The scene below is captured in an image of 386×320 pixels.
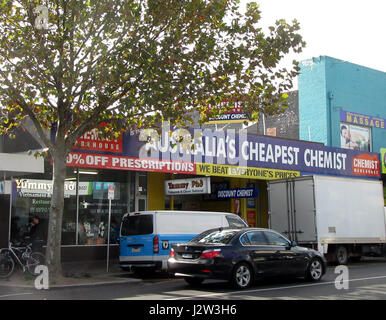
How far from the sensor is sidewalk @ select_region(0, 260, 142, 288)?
45.8ft

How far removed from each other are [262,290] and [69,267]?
867 cm

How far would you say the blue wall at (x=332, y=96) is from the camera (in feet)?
105

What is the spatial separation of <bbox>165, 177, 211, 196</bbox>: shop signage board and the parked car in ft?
20.6

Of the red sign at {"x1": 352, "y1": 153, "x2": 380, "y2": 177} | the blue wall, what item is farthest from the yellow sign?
the blue wall

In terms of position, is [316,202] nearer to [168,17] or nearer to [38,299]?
[168,17]

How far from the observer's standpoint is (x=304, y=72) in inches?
1305

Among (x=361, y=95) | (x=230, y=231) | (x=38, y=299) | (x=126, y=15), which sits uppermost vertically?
(x=361, y=95)

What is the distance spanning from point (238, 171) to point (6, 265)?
10.2 m

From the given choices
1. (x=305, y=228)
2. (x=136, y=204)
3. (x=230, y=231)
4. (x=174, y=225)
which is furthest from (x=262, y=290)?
(x=136, y=204)

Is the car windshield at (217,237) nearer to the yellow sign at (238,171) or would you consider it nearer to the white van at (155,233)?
the white van at (155,233)

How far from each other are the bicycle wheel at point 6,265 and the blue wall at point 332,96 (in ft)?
70.7

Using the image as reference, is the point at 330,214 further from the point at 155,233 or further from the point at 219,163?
the point at 155,233

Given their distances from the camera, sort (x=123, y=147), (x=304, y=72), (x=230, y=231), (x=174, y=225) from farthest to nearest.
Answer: (x=304, y=72), (x=123, y=147), (x=174, y=225), (x=230, y=231)

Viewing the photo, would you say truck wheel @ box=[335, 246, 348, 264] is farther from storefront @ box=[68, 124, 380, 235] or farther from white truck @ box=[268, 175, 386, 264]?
storefront @ box=[68, 124, 380, 235]
